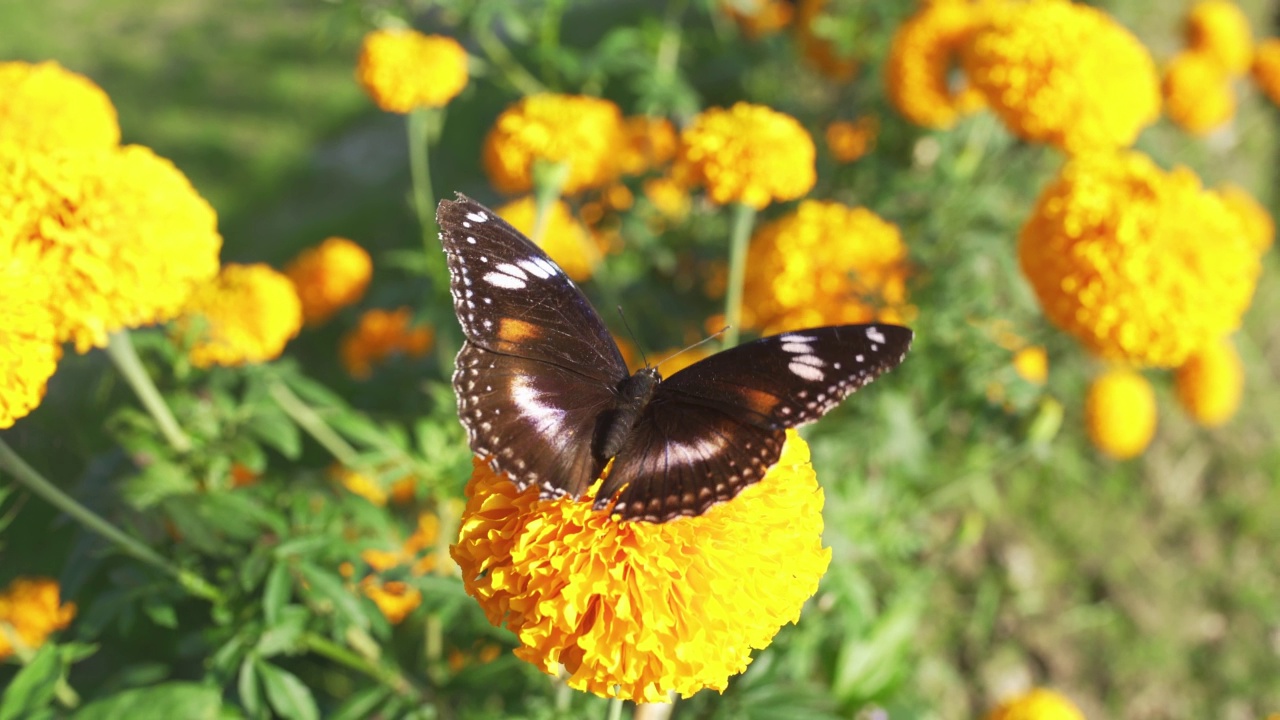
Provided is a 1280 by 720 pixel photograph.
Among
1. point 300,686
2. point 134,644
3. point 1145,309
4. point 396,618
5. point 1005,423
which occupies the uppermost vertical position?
point 1145,309

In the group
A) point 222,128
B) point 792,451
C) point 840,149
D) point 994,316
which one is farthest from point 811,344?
point 222,128

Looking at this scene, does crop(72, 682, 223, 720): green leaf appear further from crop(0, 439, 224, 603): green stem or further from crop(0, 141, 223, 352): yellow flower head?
crop(0, 141, 223, 352): yellow flower head

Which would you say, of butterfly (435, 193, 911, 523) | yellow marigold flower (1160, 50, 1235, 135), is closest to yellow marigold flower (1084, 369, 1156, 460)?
yellow marigold flower (1160, 50, 1235, 135)

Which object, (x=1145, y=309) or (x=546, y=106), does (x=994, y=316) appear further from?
(x=546, y=106)

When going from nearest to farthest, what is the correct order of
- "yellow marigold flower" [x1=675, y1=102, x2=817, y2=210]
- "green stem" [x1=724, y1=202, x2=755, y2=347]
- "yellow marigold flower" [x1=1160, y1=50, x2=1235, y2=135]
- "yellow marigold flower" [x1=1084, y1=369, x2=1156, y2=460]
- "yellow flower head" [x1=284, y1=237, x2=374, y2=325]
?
"yellow marigold flower" [x1=675, y1=102, x2=817, y2=210] < "green stem" [x1=724, y1=202, x2=755, y2=347] < "yellow marigold flower" [x1=1084, y1=369, x2=1156, y2=460] < "yellow flower head" [x1=284, y1=237, x2=374, y2=325] < "yellow marigold flower" [x1=1160, y1=50, x2=1235, y2=135]

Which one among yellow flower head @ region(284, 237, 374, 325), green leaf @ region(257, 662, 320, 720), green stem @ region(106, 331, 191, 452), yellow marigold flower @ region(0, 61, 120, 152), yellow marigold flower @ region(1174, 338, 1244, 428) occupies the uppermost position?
yellow marigold flower @ region(0, 61, 120, 152)

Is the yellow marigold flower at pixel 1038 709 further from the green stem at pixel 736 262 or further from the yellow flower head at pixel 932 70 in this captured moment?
the yellow flower head at pixel 932 70
